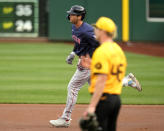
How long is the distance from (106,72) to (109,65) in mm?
105

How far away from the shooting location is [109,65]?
549 cm

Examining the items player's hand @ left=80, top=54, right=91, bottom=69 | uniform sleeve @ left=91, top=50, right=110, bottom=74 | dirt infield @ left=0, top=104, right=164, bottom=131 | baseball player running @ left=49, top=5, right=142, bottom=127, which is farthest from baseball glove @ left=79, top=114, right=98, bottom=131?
dirt infield @ left=0, top=104, right=164, bottom=131

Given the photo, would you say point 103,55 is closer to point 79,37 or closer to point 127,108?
point 79,37

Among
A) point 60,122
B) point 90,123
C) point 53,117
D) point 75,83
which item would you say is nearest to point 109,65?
point 90,123

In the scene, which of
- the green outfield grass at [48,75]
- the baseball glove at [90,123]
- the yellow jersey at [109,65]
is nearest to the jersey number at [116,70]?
the yellow jersey at [109,65]

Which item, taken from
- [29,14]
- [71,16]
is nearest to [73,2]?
[29,14]

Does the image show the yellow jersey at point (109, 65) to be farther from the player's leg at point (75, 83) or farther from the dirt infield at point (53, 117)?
the dirt infield at point (53, 117)

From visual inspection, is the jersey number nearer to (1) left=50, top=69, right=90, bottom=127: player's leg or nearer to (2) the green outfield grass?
(1) left=50, top=69, right=90, bottom=127: player's leg

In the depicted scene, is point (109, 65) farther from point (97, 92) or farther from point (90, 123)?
point (90, 123)

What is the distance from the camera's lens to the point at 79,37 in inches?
310

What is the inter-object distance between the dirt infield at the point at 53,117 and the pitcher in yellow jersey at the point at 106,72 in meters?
2.55

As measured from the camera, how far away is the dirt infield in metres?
8.21

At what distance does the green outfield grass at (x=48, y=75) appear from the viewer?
11.1 m

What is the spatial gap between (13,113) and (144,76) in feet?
18.4
